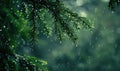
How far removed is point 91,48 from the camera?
20.7 meters

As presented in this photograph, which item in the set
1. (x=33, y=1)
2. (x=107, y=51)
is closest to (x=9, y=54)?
(x=33, y=1)

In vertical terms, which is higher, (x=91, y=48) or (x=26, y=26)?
(x=26, y=26)

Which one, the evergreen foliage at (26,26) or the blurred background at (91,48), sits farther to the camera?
the blurred background at (91,48)

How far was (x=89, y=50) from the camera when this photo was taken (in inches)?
811

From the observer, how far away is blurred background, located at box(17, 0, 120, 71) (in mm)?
20248

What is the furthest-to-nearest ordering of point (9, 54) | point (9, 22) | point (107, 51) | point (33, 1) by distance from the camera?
point (107, 51)
point (33, 1)
point (9, 54)
point (9, 22)

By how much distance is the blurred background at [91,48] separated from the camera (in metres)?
20.2

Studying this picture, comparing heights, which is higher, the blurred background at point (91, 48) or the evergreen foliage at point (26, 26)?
the evergreen foliage at point (26, 26)

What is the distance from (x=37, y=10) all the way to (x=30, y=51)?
18387 millimetres

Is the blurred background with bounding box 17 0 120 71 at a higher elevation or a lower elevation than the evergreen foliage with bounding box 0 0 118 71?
lower

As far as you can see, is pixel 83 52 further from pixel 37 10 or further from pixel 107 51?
pixel 37 10

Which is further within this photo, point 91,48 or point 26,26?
point 91,48

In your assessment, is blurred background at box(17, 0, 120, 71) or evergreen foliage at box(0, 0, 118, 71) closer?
evergreen foliage at box(0, 0, 118, 71)

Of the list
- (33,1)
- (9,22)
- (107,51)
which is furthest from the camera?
(107,51)
